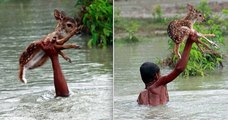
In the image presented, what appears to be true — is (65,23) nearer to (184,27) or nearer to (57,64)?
(57,64)

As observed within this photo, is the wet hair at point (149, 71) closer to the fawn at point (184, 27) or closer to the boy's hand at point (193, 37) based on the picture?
the fawn at point (184, 27)

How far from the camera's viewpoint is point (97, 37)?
6.16 metres

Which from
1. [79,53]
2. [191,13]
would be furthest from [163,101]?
[79,53]

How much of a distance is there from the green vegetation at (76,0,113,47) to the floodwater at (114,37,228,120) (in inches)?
9.1

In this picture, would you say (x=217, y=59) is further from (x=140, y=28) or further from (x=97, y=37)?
(x=140, y=28)

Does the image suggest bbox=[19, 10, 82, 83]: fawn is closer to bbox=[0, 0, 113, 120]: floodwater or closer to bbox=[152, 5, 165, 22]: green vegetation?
bbox=[0, 0, 113, 120]: floodwater

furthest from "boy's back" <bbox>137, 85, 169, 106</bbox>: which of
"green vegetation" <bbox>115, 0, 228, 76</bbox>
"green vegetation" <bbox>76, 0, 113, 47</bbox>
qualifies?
"green vegetation" <bbox>76, 0, 113, 47</bbox>

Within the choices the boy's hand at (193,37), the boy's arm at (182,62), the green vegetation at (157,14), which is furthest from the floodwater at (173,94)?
the green vegetation at (157,14)

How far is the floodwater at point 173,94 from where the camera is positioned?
12.4 ft

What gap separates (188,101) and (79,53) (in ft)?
5.91

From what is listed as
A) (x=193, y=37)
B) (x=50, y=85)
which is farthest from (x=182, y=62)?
(x=50, y=85)

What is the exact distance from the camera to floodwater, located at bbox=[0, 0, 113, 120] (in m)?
3.84

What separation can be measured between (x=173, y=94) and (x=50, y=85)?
85cm

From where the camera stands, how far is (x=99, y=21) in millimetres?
6125
